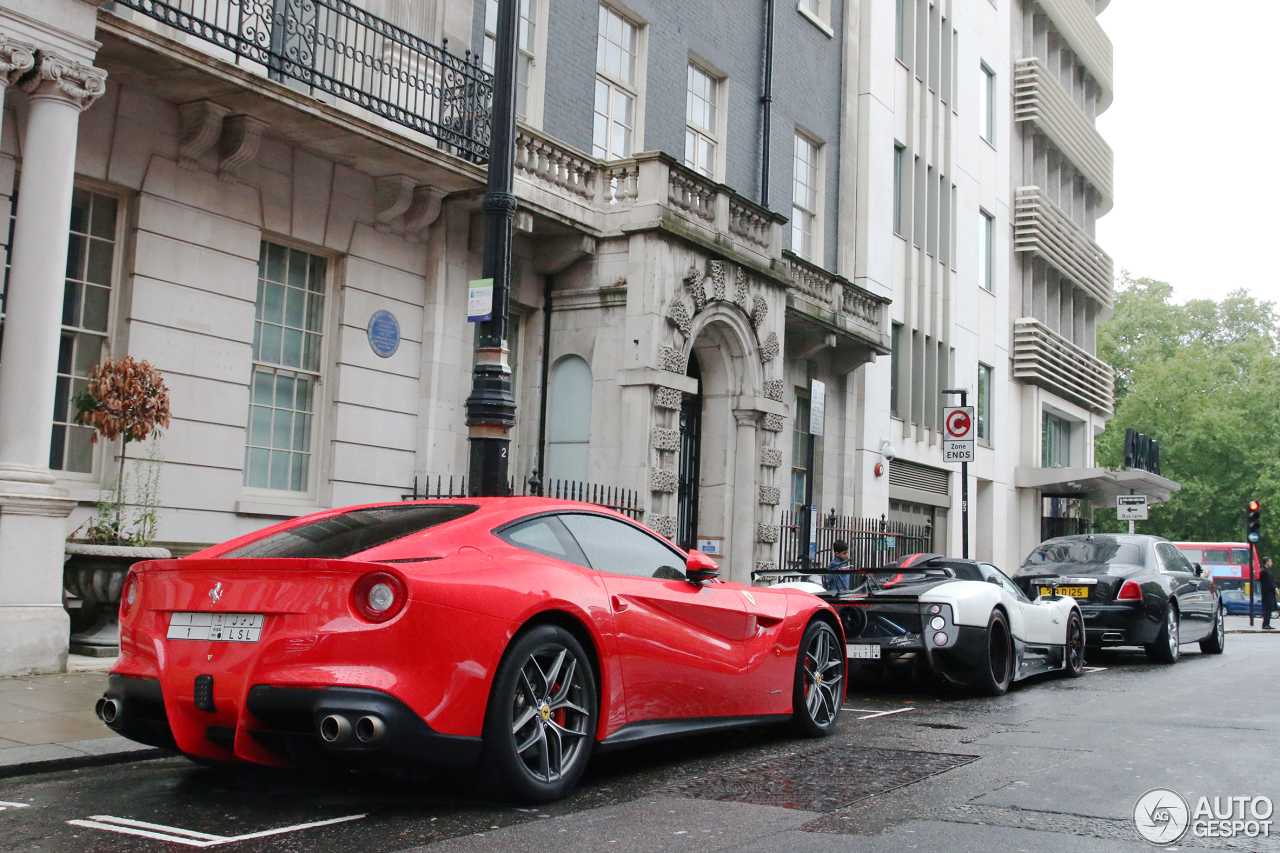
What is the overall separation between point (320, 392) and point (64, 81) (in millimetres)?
4473

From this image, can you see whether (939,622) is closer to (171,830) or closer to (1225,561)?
(171,830)

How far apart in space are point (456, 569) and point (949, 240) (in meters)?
24.7

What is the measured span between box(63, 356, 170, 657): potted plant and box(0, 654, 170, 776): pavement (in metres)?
1.07

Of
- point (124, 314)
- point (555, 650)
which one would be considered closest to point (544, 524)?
point (555, 650)

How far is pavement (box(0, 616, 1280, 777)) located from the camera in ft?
20.4

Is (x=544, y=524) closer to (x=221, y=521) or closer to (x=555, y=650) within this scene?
(x=555, y=650)

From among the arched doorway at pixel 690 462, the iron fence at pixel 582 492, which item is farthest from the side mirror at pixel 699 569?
the arched doorway at pixel 690 462

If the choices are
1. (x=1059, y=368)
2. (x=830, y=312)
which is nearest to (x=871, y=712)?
(x=830, y=312)

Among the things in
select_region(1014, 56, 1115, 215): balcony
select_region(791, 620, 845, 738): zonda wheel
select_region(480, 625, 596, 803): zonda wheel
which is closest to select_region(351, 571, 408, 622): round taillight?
select_region(480, 625, 596, 803): zonda wheel

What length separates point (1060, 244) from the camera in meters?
35.7

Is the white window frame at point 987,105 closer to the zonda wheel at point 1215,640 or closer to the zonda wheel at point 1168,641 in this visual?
the zonda wheel at point 1215,640

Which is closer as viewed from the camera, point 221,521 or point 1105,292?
point 221,521

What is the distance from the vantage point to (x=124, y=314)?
36.9 ft

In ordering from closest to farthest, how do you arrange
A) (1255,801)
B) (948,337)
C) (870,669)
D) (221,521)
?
(1255,801)
(870,669)
(221,521)
(948,337)
